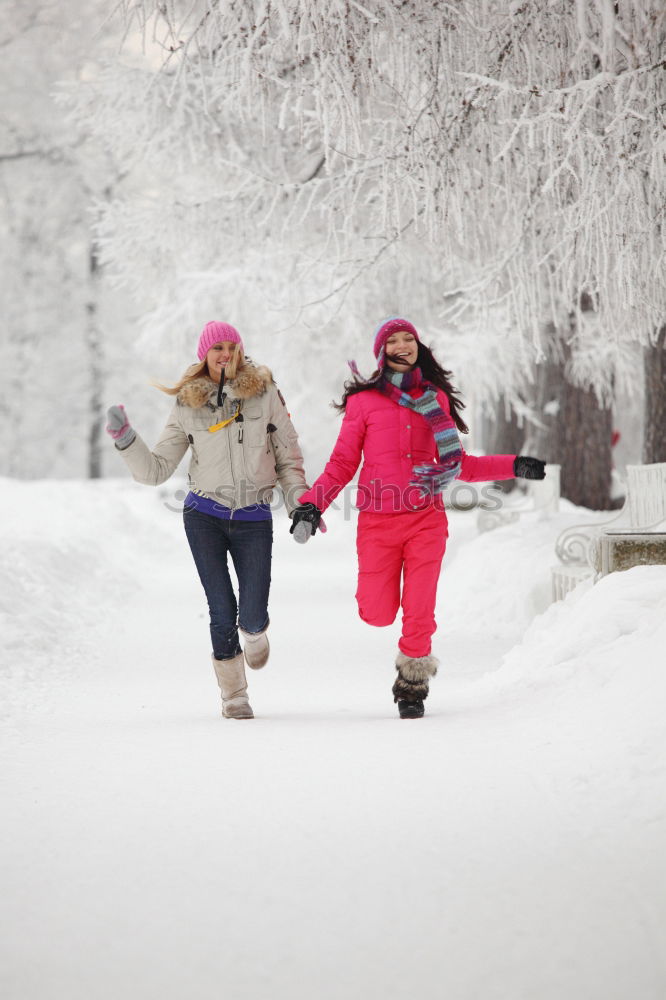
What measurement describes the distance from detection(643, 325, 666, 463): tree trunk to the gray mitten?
599 cm

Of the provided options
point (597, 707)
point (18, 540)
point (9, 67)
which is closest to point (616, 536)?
point (597, 707)

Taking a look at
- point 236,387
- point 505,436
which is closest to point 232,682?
point 236,387

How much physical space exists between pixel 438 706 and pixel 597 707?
1354mm

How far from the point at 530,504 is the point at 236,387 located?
33.2ft

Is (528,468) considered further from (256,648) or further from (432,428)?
(256,648)

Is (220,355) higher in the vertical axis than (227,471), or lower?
higher

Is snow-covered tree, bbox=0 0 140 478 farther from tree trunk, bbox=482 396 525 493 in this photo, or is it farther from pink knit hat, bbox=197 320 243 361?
pink knit hat, bbox=197 320 243 361

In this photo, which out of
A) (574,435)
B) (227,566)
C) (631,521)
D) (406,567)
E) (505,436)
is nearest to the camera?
(406,567)

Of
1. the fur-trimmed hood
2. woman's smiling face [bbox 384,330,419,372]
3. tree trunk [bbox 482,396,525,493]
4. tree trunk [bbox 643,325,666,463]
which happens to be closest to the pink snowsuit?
woman's smiling face [bbox 384,330,419,372]

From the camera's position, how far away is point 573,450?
45.6ft

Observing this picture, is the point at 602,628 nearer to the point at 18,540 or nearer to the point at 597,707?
the point at 597,707

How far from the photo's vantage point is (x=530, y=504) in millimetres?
14594

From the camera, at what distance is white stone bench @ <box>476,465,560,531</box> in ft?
36.5

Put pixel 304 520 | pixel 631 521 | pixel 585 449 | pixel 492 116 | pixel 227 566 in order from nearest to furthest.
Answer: pixel 304 520 < pixel 227 566 < pixel 492 116 < pixel 631 521 < pixel 585 449
